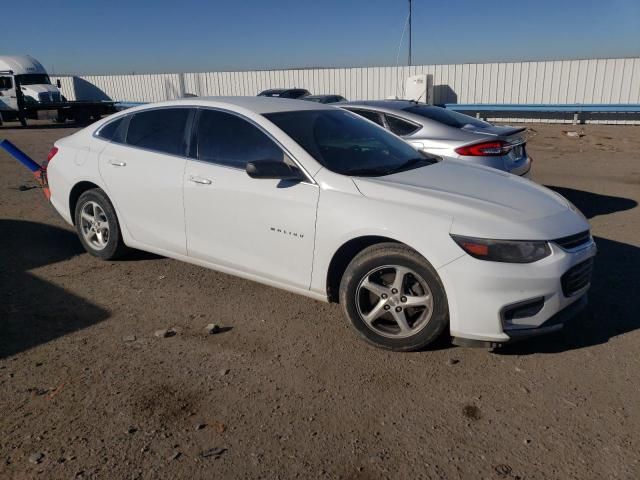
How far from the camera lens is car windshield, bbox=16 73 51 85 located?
2446cm

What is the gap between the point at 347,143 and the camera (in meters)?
4.26

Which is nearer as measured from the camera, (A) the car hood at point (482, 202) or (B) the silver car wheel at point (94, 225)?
(A) the car hood at point (482, 202)

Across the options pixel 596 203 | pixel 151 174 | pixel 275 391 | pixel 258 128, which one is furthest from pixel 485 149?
pixel 275 391

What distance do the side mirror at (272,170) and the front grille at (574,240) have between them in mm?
1735

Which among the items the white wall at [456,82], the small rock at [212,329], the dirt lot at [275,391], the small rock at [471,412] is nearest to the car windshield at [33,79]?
the white wall at [456,82]

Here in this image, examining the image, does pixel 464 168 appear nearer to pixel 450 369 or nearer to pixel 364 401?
pixel 450 369

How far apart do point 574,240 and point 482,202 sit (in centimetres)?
64

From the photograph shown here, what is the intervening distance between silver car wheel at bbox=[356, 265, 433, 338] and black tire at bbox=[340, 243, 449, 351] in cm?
1

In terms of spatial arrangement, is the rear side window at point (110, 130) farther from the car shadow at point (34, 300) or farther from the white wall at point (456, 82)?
the white wall at point (456, 82)

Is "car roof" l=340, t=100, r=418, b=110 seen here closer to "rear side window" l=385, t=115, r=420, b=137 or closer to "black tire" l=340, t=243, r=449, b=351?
"rear side window" l=385, t=115, r=420, b=137

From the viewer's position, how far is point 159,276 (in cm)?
495

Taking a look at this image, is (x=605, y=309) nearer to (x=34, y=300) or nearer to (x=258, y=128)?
(x=258, y=128)

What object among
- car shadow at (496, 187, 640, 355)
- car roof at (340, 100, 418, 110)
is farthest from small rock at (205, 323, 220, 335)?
car roof at (340, 100, 418, 110)

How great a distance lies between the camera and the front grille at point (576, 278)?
3.31m
